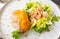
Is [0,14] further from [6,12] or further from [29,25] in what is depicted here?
[29,25]

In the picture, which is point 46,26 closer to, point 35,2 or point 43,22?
point 43,22

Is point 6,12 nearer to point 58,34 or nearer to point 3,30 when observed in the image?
point 3,30

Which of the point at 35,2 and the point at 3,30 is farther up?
the point at 35,2

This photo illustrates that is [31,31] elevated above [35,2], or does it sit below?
below

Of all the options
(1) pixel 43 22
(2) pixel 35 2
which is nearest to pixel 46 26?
(1) pixel 43 22

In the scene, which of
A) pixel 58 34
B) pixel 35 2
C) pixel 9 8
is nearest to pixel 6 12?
pixel 9 8

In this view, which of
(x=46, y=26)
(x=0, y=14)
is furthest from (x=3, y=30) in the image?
(x=46, y=26)
